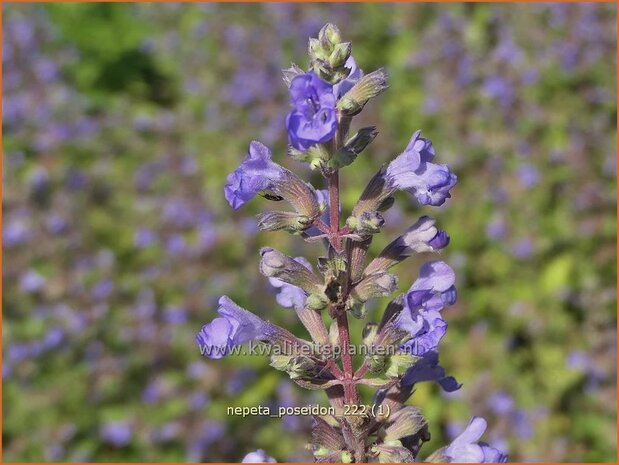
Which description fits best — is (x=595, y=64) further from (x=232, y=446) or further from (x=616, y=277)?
(x=232, y=446)

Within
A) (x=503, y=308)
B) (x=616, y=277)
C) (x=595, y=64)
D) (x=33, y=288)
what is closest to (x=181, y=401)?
(x=33, y=288)

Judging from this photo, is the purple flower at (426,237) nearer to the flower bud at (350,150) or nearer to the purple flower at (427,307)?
the purple flower at (427,307)

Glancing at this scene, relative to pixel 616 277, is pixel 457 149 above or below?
above

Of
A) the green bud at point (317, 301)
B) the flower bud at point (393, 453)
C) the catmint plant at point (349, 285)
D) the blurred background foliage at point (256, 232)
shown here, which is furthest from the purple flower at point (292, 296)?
the blurred background foliage at point (256, 232)

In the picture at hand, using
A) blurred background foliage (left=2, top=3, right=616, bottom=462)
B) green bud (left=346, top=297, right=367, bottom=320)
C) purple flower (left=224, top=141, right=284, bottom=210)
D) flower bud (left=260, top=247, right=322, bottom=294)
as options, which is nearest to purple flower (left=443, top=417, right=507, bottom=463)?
green bud (left=346, top=297, right=367, bottom=320)

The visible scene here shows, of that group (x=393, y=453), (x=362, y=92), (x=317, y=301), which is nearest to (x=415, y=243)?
(x=317, y=301)

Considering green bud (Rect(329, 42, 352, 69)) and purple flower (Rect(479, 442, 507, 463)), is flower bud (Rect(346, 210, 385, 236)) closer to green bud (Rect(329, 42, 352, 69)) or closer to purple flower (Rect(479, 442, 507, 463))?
green bud (Rect(329, 42, 352, 69))

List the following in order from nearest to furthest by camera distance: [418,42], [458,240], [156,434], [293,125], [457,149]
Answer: [293,125] → [156,434] → [458,240] → [457,149] → [418,42]
